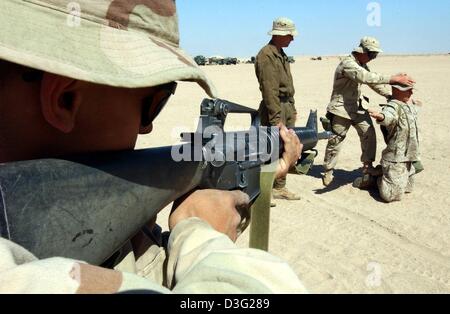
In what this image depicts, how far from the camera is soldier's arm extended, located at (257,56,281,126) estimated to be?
212 inches

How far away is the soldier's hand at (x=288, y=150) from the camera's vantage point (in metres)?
2.54

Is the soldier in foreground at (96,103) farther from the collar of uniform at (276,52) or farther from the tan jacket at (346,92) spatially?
the tan jacket at (346,92)

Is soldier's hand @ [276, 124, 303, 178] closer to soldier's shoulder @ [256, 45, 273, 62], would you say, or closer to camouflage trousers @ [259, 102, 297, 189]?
camouflage trousers @ [259, 102, 297, 189]

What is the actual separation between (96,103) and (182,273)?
48cm

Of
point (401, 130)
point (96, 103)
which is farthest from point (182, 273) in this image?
point (401, 130)

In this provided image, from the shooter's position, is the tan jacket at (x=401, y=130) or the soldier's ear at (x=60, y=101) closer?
the soldier's ear at (x=60, y=101)

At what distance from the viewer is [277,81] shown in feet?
17.9

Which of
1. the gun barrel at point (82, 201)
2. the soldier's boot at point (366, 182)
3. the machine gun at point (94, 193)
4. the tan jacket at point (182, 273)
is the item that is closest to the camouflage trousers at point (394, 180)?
the soldier's boot at point (366, 182)

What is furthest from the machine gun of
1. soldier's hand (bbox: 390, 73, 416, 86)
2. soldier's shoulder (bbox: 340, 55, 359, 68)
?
soldier's shoulder (bbox: 340, 55, 359, 68)

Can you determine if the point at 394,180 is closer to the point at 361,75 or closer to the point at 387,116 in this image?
the point at 387,116

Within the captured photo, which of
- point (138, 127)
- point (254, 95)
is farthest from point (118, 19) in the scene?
point (254, 95)

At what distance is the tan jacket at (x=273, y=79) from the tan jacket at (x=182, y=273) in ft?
14.2

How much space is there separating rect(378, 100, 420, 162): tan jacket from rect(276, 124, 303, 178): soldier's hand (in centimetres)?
302
